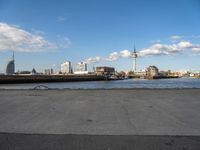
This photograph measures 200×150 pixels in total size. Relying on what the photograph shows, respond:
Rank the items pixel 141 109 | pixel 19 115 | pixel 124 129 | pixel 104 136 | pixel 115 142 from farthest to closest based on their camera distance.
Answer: pixel 141 109 < pixel 19 115 < pixel 124 129 < pixel 104 136 < pixel 115 142

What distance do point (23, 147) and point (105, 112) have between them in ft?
11.7

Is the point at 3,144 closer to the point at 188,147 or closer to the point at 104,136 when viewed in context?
the point at 104,136

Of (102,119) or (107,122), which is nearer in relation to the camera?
(107,122)

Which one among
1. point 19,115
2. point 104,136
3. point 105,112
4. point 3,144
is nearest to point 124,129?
point 104,136

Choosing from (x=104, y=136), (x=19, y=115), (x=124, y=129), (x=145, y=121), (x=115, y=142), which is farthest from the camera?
(x=19, y=115)

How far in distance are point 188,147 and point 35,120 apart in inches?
148

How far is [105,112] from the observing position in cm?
779

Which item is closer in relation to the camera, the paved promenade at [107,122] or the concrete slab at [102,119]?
the paved promenade at [107,122]

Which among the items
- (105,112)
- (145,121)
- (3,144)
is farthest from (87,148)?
(105,112)

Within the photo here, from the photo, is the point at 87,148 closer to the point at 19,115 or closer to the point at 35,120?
the point at 35,120

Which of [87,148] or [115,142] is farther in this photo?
[115,142]

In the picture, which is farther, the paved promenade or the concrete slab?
the concrete slab

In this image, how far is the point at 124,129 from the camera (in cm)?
584

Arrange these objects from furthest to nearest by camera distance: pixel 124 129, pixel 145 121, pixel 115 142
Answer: pixel 145 121, pixel 124 129, pixel 115 142
